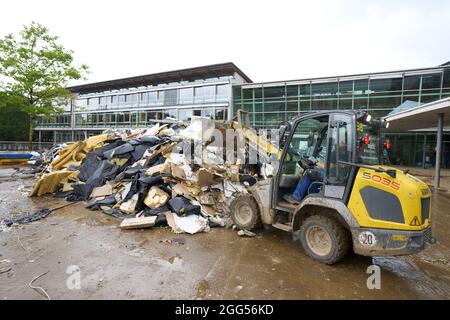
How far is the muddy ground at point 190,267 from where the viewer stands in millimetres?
3193

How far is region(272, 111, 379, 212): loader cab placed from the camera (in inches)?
145

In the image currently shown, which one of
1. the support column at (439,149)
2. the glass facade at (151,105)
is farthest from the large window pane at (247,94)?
the support column at (439,149)

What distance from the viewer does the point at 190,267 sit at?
12.5 ft

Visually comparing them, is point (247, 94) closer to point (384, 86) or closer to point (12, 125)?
point (384, 86)

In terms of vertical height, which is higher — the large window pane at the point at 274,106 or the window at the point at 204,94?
the window at the point at 204,94

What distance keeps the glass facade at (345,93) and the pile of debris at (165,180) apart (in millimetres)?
11641

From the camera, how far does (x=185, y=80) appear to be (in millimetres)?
30109

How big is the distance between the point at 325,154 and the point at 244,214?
7.74 ft

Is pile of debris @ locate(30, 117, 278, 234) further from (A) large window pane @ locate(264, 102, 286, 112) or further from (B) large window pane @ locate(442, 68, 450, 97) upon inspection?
(B) large window pane @ locate(442, 68, 450, 97)

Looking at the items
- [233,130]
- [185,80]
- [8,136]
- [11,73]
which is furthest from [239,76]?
[8,136]

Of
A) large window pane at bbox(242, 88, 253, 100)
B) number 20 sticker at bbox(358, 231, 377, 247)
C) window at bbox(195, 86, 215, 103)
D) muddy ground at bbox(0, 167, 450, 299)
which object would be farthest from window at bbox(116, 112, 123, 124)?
number 20 sticker at bbox(358, 231, 377, 247)

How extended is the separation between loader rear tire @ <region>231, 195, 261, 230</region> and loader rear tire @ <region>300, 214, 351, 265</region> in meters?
1.24

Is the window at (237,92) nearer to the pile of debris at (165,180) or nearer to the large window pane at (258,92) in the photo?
the large window pane at (258,92)
